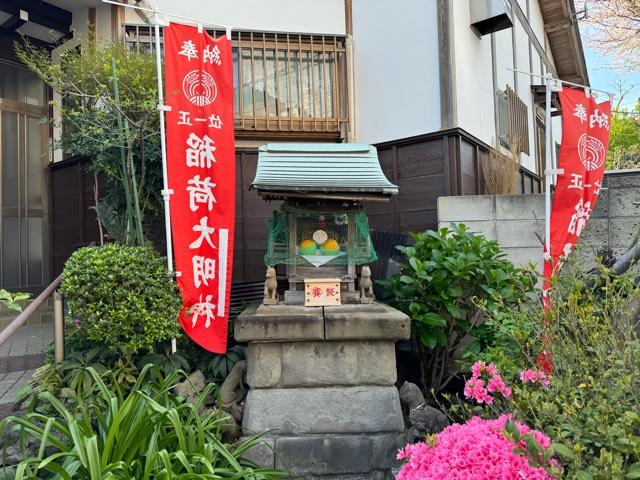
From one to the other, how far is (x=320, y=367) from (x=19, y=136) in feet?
23.9

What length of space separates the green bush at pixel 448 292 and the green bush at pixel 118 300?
2410 mm

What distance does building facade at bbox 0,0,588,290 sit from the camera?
6.62 metres

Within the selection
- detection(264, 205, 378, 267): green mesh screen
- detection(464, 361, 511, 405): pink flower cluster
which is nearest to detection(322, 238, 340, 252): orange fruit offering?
detection(264, 205, 378, 267): green mesh screen

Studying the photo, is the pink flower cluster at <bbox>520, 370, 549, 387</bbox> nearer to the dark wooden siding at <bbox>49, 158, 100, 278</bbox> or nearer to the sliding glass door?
the dark wooden siding at <bbox>49, 158, 100, 278</bbox>

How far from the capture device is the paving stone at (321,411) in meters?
3.87

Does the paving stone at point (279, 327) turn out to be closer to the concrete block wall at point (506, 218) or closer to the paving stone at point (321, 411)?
the paving stone at point (321, 411)

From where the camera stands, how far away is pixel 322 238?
4.44m

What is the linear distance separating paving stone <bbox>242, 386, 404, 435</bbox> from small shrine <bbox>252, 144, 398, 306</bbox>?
82cm

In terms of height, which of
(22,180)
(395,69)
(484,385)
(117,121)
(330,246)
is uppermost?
(395,69)

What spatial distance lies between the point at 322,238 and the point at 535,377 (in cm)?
229

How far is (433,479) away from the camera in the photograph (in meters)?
2.21

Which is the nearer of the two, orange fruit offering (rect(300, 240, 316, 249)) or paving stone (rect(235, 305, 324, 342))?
paving stone (rect(235, 305, 324, 342))

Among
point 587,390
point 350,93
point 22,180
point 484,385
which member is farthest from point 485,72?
point 22,180

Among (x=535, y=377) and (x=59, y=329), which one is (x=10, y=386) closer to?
(x=59, y=329)
